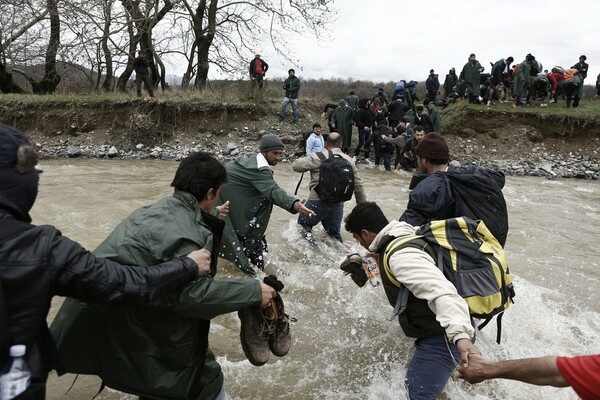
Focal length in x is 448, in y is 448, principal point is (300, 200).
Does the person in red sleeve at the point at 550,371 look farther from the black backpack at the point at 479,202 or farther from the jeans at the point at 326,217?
the jeans at the point at 326,217

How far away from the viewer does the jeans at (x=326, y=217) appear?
6.05 m

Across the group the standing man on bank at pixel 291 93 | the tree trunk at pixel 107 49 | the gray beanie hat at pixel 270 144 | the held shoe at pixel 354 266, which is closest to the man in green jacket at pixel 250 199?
the gray beanie hat at pixel 270 144

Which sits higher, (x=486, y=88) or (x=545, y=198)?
(x=486, y=88)

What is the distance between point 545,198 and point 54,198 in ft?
37.5

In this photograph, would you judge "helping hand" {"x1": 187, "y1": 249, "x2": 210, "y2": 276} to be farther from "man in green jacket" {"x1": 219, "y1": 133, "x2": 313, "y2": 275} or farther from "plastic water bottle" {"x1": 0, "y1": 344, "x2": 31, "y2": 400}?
"man in green jacket" {"x1": 219, "y1": 133, "x2": 313, "y2": 275}

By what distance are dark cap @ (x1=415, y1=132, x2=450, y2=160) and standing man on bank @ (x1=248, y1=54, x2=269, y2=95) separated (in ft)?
46.0

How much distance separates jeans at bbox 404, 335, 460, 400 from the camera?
8.52 ft

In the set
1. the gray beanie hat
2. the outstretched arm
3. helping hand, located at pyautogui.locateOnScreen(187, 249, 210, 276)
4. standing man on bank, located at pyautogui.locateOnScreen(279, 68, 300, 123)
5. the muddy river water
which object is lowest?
the muddy river water

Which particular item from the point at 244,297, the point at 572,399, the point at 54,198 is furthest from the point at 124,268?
the point at 54,198

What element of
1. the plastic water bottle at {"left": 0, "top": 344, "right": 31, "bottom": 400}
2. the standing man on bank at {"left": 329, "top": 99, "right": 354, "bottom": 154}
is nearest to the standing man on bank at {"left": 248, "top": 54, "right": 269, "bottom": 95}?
the standing man on bank at {"left": 329, "top": 99, "right": 354, "bottom": 154}

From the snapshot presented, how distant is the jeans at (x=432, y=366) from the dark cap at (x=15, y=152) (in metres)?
2.22

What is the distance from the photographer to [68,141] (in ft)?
50.5

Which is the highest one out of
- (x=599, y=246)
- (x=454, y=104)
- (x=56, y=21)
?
(x=56, y=21)

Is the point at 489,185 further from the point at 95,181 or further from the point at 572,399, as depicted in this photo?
the point at 95,181
